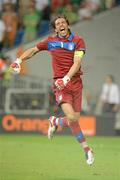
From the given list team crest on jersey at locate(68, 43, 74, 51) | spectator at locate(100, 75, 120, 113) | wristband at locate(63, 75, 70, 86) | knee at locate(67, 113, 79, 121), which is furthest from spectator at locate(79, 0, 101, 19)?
wristband at locate(63, 75, 70, 86)

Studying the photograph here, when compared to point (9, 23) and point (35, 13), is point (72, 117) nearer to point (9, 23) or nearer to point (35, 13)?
point (9, 23)

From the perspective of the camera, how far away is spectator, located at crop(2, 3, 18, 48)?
2357 centimetres

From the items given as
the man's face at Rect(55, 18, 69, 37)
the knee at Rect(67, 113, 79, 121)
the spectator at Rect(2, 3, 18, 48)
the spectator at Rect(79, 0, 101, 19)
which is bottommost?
the knee at Rect(67, 113, 79, 121)

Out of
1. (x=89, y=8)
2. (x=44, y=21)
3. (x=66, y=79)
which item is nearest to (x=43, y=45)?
(x=66, y=79)

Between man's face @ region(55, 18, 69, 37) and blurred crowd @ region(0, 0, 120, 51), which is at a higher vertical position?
blurred crowd @ region(0, 0, 120, 51)

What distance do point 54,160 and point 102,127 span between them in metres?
8.89

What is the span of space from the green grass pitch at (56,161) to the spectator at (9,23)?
518 cm

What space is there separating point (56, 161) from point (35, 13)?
1122cm

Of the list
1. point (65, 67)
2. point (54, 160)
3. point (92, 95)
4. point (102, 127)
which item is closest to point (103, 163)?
point (54, 160)

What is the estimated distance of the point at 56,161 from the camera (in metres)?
13.5

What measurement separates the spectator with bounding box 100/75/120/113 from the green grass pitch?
335cm

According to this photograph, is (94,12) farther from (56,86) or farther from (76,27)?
(56,86)

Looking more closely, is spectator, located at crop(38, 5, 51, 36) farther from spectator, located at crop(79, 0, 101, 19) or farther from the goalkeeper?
the goalkeeper

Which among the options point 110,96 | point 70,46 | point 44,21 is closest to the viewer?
point 70,46
